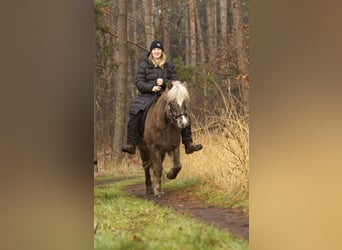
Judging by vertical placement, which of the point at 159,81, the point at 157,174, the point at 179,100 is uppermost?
the point at 159,81

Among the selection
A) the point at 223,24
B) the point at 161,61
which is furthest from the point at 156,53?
the point at 223,24

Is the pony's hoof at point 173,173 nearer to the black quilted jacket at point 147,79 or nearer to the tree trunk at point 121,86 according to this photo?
the tree trunk at point 121,86

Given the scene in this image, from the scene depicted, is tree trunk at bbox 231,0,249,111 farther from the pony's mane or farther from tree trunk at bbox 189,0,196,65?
the pony's mane

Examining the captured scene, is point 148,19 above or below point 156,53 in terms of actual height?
above

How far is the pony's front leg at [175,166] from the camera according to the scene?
3.35 m

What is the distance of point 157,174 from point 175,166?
5.2 inches

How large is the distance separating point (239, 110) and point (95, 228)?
110cm

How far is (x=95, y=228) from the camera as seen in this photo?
3.15 m

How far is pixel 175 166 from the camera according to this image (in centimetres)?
335

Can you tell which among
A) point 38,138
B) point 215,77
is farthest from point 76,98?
point 215,77

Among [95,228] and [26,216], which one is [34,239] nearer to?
[26,216]

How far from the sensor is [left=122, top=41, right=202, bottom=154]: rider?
3.35 meters

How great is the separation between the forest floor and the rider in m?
0.26

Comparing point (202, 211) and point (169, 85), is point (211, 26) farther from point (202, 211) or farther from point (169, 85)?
point (202, 211)
